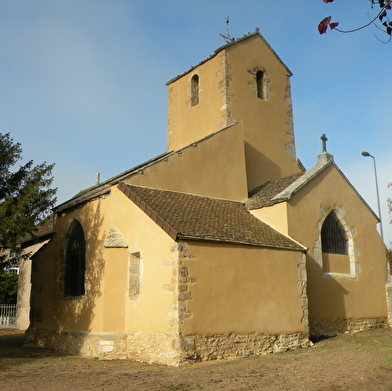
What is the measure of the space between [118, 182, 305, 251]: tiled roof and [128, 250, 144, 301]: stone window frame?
1.27m

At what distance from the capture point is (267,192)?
1484 cm

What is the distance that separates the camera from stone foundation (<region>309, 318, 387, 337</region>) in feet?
42.9

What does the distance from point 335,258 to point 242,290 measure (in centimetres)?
479

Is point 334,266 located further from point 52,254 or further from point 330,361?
point 52,254

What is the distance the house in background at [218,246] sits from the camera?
410 inches

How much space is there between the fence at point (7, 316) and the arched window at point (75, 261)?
9.09 meters

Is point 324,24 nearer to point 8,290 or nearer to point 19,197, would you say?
point 19,197

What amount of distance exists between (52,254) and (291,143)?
9.83 m

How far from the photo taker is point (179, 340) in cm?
963

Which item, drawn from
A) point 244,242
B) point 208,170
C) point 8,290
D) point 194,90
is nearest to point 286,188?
point 208,170

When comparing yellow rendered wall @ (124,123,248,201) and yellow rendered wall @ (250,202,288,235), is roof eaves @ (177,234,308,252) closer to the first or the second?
yellow rendered wall @ (250,202,288,235)

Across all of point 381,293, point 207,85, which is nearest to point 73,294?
point 207,85

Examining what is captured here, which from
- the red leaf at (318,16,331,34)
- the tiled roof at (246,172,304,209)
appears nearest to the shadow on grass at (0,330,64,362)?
the tiled roof at (246,172,304,209)

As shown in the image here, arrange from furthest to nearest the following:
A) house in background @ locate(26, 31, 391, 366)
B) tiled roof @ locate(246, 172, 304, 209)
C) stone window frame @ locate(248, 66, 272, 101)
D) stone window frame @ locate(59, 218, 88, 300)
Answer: stone window frame @ locate(248, 66, 272, 101) < tiled roof @ locate(246, 172, 304, 209) < stone window frame @ locate(59, 218, 88, 300) < house in background @ locate(26, 31, 391, 366)
